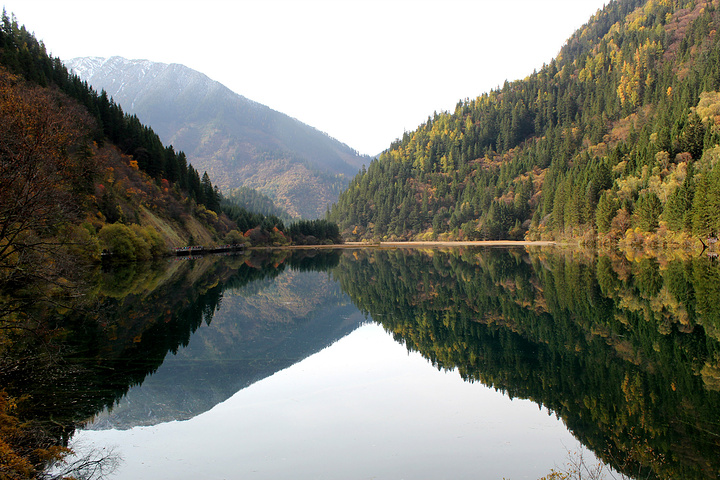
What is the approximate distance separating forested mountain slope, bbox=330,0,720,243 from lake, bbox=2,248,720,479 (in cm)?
4440

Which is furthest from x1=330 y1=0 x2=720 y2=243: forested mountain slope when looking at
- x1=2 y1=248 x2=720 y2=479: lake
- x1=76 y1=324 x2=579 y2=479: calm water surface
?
x1=76 y1=324 x2=579 y2=479: calm water surface

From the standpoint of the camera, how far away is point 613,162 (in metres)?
98.1

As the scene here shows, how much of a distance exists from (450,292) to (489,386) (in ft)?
66.4

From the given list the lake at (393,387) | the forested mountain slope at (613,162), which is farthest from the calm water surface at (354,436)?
the forested mountain slope at (613,162)

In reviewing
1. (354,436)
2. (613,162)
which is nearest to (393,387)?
(354,436)

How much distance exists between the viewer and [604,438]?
10.5 meters

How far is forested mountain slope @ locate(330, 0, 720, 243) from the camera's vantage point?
6838 centimetres

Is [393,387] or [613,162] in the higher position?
[613,162]

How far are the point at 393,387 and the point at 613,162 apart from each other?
99.2m

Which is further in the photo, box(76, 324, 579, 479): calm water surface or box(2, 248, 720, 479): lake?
Result: box(2, 248, 720, 479): lake

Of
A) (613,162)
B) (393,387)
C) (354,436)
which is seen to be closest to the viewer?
(354,436)

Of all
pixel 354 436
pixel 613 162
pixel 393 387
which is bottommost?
pixel 393 387

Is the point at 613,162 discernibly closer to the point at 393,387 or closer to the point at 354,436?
the point at 393,387

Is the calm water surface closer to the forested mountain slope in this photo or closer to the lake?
the lake
